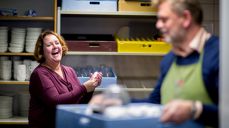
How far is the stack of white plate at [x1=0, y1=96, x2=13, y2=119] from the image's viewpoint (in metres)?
3.40

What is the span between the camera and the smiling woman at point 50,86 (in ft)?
8.41

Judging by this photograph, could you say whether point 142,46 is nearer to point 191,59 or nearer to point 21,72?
point 21,72

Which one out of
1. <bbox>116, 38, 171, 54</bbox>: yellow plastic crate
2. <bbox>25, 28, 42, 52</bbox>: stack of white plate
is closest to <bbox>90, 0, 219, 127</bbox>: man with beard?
<bbox>116, 38, 171, 54</bbox>: yellow plastic crate

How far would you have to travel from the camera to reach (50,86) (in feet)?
8.45

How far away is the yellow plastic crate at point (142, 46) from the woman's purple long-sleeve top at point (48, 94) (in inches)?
28.8

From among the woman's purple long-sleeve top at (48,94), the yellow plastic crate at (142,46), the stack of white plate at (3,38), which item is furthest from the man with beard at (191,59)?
the stack of white plate at (3,38)

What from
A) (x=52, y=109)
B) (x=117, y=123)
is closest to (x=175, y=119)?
(x=117, y=123)

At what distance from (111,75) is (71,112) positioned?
2042 millimetres

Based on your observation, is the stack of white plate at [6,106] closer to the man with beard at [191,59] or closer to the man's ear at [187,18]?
the man with beard at [191,59]

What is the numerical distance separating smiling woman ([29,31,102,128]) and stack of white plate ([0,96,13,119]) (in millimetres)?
789

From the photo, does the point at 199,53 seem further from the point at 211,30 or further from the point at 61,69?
the point at 211,30

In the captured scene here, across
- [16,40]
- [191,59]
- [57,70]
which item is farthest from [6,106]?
[191,59]

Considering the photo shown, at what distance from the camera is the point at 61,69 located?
9.29ft

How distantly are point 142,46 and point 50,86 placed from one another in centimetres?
106
